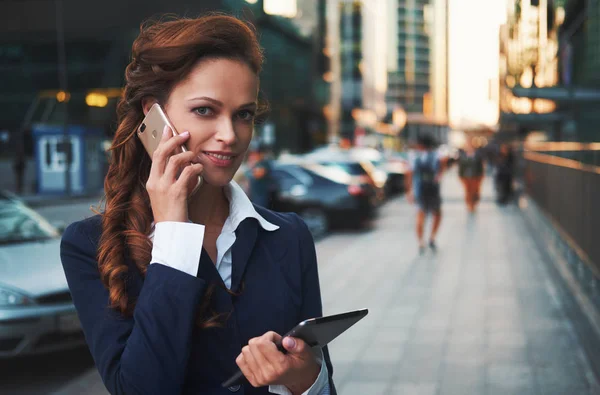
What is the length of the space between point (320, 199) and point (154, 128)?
17284mm

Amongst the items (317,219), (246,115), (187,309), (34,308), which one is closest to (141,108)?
(246,115)

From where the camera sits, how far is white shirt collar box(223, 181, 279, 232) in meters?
2.10

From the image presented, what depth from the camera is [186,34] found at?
197 cm

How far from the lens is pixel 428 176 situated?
14.9 meters

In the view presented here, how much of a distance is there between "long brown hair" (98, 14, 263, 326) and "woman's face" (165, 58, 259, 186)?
26mm

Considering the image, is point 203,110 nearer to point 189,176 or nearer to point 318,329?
point 189,176

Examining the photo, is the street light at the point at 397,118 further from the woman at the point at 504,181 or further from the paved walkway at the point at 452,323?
the paved walkway at the point at 452,323

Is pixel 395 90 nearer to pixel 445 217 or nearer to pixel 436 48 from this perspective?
pixel 436 48

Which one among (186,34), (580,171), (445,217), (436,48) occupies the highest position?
(436,48)

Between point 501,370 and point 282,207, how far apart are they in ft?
41.5

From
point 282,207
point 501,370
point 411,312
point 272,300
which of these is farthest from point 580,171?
point 272,300

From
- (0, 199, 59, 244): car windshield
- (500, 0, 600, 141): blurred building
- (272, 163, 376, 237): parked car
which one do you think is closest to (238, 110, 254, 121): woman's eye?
(0, 199, 59, 244): car windshield

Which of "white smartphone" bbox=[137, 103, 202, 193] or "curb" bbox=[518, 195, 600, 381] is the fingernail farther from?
"curb" bbox=[518, 195, 600, 381]

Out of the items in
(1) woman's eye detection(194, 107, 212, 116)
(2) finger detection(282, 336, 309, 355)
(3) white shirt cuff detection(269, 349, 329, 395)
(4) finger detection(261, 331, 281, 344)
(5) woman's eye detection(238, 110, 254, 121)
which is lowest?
(3) white shirt cuff detection(269, 349, 329, 395)
